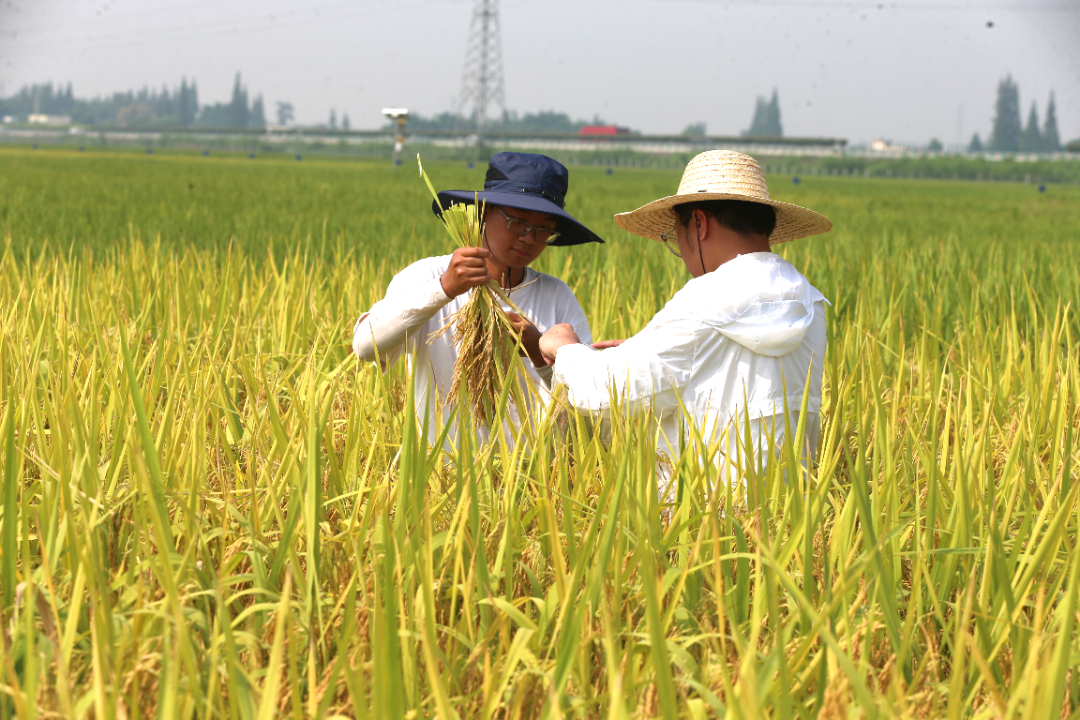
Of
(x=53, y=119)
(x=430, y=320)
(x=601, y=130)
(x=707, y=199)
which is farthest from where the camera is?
(x=53, y=119)

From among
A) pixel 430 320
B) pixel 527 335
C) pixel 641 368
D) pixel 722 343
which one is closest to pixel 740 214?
pixel 722 343

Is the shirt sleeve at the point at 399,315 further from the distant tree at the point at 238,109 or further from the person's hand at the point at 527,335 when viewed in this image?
the distant tree at the point at 238,109

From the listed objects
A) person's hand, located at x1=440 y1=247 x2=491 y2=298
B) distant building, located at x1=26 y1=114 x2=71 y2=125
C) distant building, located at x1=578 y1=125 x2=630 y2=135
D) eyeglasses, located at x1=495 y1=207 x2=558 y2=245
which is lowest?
person's hand, located at x1=440 y1=247 x2=491 y2=298

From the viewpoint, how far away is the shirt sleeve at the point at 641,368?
1.60m

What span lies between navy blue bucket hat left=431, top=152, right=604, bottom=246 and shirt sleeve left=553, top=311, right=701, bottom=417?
0.51 m

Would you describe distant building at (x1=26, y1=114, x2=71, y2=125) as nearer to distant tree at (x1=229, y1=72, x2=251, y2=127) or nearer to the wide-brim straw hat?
distant tree at (x1=229, y1=72, x2=251, y2=127)

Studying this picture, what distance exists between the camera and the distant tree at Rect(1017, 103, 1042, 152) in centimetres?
11900

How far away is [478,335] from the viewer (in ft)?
6.18

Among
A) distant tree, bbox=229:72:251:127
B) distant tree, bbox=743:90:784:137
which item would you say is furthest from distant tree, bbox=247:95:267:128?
distant tree, bbox=743:90:784:137

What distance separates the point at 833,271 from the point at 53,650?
403 cm

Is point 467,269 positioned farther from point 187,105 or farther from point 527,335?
point 187,105

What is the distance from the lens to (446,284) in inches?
→ 70.5

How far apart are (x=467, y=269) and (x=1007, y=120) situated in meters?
137

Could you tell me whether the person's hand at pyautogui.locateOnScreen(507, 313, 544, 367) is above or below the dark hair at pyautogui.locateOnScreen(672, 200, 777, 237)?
below
